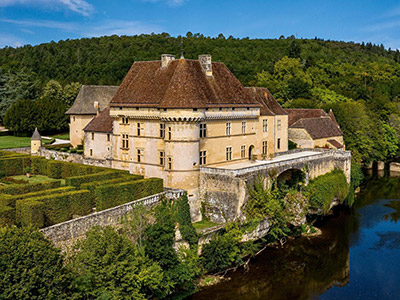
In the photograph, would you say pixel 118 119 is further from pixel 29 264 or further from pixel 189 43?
pixel 189 43

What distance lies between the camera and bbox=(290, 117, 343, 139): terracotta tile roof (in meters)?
53.2

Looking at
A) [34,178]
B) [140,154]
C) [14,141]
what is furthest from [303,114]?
[14,141]

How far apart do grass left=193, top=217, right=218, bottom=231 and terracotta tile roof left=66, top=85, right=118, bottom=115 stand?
27018 mm

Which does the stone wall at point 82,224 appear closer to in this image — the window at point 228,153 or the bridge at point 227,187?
the bridge at point 227,187

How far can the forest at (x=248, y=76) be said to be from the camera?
67375 millimetres

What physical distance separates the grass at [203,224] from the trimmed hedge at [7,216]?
1274cm

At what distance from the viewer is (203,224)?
33812 millimetres

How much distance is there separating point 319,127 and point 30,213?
39.1 meters

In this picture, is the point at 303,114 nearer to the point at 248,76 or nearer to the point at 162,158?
the point at 162,158

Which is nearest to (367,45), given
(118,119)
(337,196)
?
(337,196)

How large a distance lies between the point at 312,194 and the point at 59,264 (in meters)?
26.0

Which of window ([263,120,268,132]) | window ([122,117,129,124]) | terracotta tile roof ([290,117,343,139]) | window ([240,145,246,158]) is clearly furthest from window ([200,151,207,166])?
terracotta tile roof ([290,117,343,139])

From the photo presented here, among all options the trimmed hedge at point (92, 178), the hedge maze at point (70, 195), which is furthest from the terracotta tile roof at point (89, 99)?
the trimmed hedge at point (92, 178)

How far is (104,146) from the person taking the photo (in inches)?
1770
